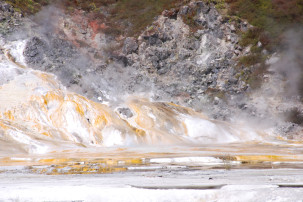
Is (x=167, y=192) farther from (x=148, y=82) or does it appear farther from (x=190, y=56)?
(x=190, y=56)

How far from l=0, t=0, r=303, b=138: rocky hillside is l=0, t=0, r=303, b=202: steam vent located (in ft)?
0.44

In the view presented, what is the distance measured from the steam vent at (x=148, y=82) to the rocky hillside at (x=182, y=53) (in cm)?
13

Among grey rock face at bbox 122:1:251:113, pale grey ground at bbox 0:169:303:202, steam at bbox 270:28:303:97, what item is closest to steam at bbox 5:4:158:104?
grey rock face at bbox 122:1:251:113

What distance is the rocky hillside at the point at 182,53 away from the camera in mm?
40250

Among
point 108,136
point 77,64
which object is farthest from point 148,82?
point 108,136

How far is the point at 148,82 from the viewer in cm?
4338

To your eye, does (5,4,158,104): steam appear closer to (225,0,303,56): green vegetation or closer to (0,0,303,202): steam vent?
(0,0,303,202): steam vent

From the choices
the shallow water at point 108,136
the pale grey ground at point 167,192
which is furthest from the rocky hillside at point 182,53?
the pale grey ground at point 167,192

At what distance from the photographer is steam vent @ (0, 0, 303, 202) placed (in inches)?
1050

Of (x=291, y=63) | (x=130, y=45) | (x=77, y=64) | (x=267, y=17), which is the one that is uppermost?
(x=267, y=17)

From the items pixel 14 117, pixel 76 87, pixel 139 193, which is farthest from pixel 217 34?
pixel 139 193

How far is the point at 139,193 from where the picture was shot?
9.71 metres

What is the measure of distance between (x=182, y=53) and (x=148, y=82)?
6024 mm

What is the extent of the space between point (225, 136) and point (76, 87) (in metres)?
15.8
